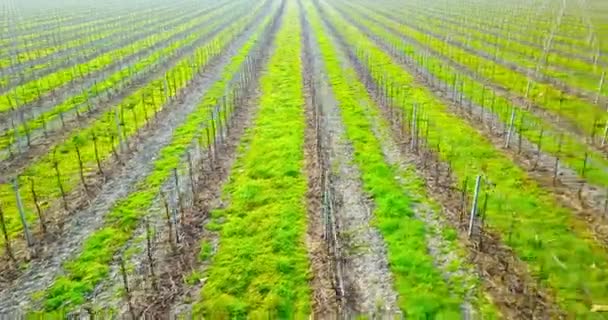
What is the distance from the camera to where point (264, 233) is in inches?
374

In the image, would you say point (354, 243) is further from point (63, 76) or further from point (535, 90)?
point (63, 76)

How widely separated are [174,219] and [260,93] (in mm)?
10609

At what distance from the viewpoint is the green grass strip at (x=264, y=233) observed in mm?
7586

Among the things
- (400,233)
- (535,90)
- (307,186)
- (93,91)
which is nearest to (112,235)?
(307,186)

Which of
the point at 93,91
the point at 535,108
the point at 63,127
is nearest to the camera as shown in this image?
the point at 63,127

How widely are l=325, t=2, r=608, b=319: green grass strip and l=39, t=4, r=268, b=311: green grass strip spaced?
6.47 m

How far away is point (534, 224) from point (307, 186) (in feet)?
14.7

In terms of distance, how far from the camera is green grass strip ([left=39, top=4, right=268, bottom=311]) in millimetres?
7878

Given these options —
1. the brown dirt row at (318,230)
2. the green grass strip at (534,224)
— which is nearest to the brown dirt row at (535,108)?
the green grass strip at (534,224)

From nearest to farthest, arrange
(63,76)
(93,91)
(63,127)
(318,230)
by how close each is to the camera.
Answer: (318,230), (63,127), (93,91), (63,76)

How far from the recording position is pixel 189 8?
54.1 m

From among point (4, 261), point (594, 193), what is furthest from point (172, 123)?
point (594, 193)

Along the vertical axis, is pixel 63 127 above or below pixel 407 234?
above

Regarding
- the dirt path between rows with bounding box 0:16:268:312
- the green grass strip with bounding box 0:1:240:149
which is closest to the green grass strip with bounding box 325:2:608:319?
the dirt path between rows with bounding box 0:16:268:312
